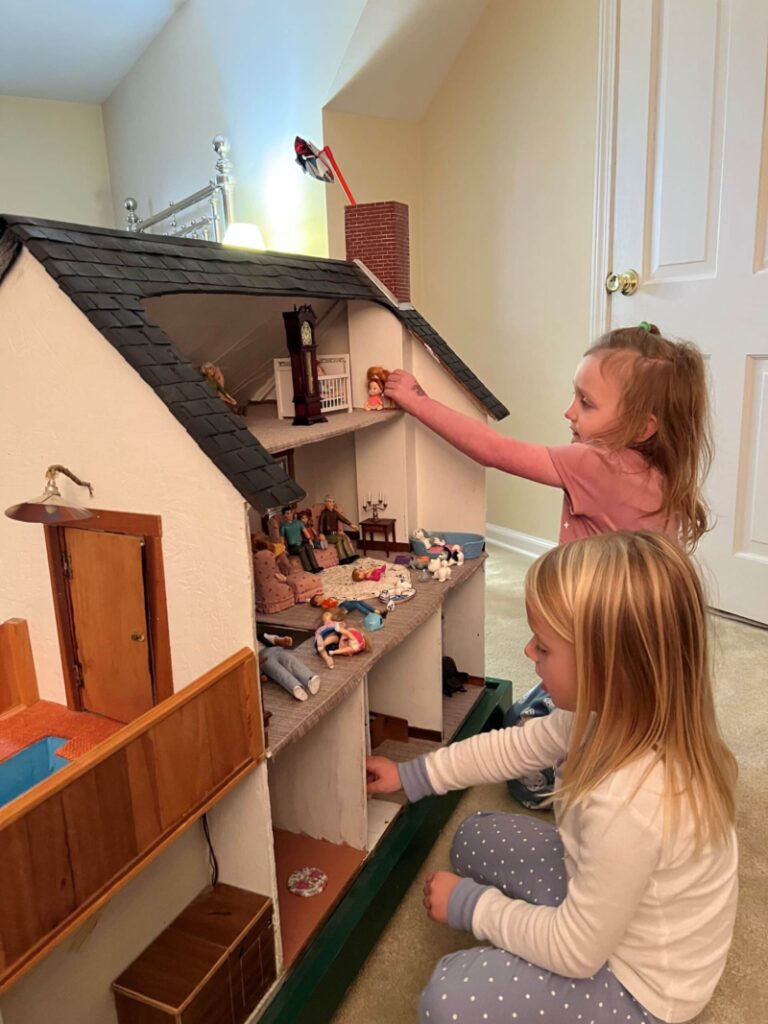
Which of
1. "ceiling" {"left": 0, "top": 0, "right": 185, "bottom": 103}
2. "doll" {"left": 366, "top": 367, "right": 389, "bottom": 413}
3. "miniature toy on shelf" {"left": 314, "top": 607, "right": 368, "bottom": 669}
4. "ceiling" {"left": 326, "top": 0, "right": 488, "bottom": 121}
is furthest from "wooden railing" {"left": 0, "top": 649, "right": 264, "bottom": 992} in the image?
"ceiling" {"left": 0, "top": 0, "right": 185, "bottom": 103}

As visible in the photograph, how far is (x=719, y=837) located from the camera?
0.67 meters

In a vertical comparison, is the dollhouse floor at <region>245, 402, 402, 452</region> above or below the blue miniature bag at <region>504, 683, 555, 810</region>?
above

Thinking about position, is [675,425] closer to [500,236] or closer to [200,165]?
[500,236]

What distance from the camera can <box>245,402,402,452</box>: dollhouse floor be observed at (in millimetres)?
1025

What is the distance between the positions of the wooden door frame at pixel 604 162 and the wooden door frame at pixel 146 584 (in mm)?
1709

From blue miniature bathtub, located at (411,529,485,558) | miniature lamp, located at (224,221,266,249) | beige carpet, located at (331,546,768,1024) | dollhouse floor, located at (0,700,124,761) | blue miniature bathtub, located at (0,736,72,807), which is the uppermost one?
miniature lamp, located at (224,221,266,249)

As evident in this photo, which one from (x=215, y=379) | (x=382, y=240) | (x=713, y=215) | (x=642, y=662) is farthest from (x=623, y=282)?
(x=642, y=662)

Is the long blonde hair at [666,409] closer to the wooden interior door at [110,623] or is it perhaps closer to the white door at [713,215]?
the wooden interior door at [110,623]

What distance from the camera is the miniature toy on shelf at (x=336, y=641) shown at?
984 mm

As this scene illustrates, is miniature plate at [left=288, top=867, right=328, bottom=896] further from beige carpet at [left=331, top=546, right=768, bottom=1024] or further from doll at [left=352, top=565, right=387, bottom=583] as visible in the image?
doll at [left=352, top=565, right=387, bottom=583]

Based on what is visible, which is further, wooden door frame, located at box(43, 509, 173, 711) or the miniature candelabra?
the miniature candelabra

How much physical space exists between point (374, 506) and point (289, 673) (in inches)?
22.2

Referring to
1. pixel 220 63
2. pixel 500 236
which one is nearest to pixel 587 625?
pixel 500 236

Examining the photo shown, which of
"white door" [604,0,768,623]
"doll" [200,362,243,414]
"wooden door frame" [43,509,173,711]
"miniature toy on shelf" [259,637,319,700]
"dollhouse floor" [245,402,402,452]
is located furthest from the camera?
"white door" [604,0,768,623]
